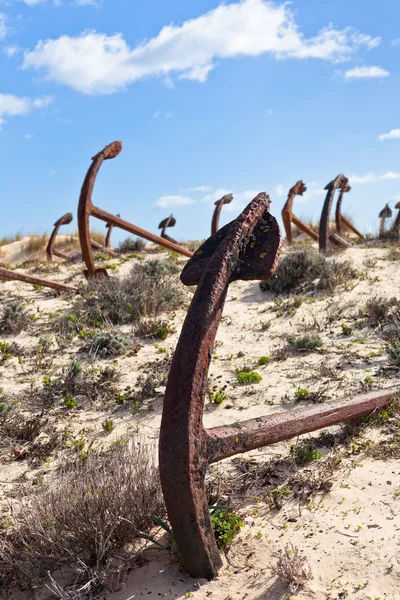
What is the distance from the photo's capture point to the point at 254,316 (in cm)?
661

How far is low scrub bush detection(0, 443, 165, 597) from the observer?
2562 millimetres

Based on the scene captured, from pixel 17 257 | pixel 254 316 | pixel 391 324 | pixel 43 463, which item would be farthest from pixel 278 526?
pixel 17 257

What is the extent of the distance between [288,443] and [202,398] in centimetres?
163

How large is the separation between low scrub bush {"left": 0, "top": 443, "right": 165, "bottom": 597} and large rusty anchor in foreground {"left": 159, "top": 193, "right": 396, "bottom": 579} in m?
0.42

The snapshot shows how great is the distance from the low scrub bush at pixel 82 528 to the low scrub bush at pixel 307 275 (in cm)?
504

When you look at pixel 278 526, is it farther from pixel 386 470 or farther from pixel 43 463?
pixel 43 463

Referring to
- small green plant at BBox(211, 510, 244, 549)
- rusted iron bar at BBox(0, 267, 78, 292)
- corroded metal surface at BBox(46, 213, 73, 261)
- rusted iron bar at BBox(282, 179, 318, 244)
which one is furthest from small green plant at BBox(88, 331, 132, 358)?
corroded metal surface at BBox(46, 213, 73, 261)

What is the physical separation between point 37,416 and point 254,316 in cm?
318

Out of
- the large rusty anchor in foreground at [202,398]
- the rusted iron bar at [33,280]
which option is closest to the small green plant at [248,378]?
the large rusty anchor in foreground at [202,398]

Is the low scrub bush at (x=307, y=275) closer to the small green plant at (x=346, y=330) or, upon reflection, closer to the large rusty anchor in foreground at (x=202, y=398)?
the small green plant at (x=346, y=330)

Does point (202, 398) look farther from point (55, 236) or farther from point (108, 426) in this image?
point (55, 236)

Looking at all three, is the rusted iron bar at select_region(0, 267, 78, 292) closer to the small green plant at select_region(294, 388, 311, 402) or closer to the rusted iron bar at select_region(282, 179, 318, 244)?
the small green plant at select_region(294, 388, 311, 402)

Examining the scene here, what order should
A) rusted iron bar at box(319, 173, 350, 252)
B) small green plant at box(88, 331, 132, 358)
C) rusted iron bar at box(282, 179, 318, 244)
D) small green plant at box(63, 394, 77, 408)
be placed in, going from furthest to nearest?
rusted iron bar at box(282, 179, 318, 244) < rusted iron bar at box(319, 173, 350, 252) < small green plant at box(88, 331, 132, 358) < small green plant at box(63, 394, 77, 408)

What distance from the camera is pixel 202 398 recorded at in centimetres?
214
